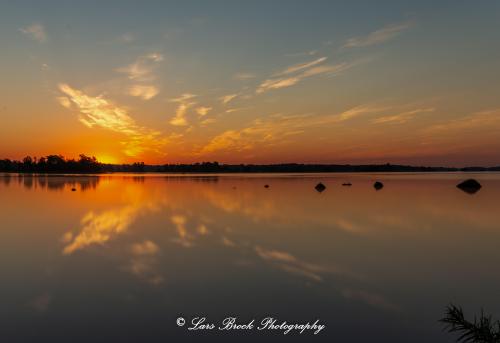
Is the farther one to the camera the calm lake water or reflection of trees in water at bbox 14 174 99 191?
reflection of trees in water at bbox 14 174 99 191

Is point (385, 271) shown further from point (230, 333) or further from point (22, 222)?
point (22, 222)

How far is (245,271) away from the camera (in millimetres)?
13898

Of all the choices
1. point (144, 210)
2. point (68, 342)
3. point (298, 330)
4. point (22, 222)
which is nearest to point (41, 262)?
point (68, 342)

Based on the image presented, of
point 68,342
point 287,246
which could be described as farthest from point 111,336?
point 287,246

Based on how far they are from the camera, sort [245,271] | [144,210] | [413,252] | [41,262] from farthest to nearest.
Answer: [144,210]
[413,252]
[41,262]
[245,271]

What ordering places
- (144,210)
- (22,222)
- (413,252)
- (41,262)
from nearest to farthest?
1. (41,262)
2. (413,252)
3. (22,222)
4. (144,210)

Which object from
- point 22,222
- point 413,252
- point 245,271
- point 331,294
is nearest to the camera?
point 331,294

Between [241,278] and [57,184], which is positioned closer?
[241,278]

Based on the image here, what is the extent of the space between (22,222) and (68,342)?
21959mm

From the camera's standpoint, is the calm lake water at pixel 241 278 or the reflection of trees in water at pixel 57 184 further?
the reflection of trees in water at pixel 57 184

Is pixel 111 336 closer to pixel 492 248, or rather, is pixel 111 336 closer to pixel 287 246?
pixel 287 246

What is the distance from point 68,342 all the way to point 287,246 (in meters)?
12.0

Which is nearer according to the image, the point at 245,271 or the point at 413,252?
the point at 245,271

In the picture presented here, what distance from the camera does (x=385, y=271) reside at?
14.0m
